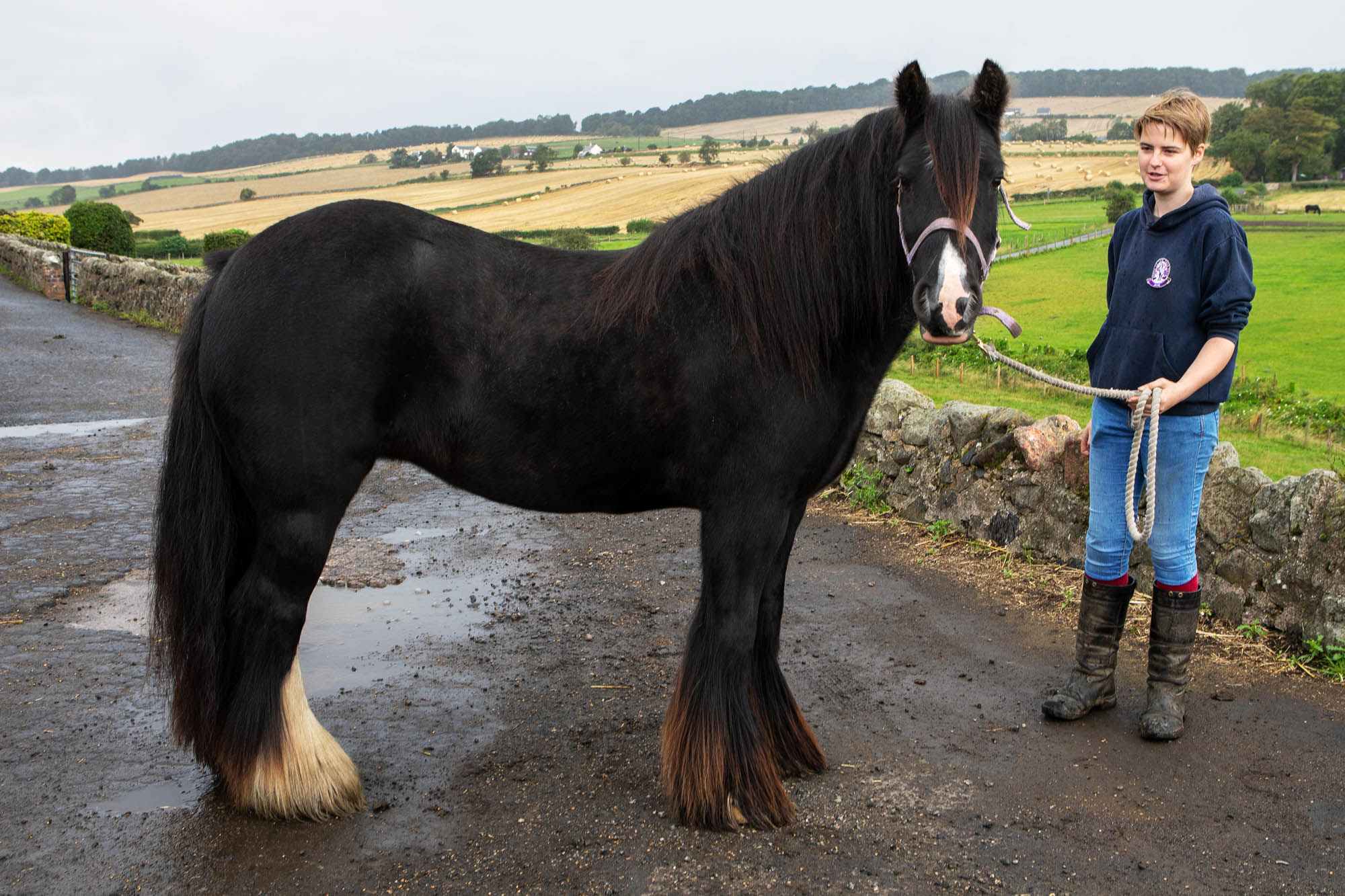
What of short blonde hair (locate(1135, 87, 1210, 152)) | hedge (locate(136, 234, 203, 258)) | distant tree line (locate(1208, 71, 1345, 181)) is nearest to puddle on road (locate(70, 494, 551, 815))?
short blonde hair (locate(1135, 87, 1210, 152))

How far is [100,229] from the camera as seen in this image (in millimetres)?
24359

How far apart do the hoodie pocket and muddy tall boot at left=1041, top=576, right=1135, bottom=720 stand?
2.88 ft

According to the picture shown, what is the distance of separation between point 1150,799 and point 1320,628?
1.65 m

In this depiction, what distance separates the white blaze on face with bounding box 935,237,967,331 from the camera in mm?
2566

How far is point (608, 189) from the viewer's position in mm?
37562

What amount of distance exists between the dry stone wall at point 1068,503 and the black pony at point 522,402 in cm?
250

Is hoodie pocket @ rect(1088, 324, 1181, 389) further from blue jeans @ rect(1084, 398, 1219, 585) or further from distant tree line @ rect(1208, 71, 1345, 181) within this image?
distant tree line @ rect(1208, 71, 1345, 181)

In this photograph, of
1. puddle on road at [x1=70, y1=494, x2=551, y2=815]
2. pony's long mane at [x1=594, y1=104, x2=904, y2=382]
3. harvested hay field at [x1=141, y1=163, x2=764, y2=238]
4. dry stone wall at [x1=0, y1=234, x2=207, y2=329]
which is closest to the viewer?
Answer: pony's long mane at [x1=594, y1=104, x2=904, y2=382]

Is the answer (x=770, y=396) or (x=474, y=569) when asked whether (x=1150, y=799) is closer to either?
(x=770, y=396)

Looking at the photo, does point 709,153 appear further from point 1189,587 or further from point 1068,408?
point 1189,587

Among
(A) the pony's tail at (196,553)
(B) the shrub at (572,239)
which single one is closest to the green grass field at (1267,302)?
(B) the shrub at (572,239)

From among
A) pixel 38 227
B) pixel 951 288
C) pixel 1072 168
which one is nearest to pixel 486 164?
pixel 38 227

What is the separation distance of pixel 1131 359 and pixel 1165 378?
20 centimetres

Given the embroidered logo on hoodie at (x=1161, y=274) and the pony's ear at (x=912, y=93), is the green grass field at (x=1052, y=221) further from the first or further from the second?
the pony's ear at (x=912, y=93)
